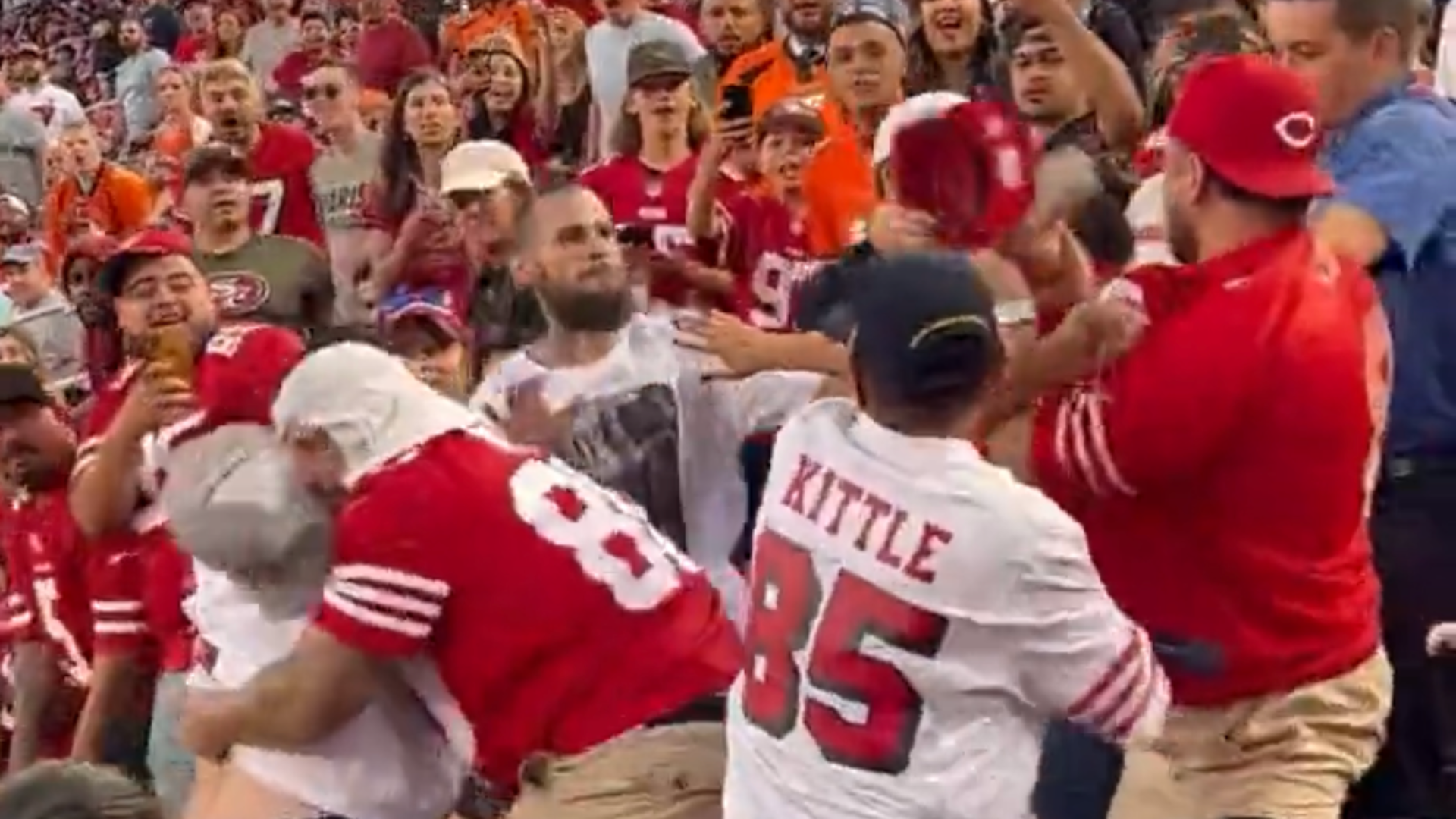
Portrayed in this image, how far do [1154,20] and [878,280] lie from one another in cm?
514

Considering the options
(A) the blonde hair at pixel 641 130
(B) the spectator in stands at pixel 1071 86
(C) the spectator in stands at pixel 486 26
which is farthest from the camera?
(C) the spectator in stands at pixel 486 26

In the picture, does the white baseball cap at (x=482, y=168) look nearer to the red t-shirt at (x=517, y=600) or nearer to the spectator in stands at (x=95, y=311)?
the spectator in stands at (x=95, y=311)

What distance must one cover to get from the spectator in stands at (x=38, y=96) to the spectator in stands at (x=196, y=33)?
0.70 m

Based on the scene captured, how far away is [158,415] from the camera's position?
5.14m

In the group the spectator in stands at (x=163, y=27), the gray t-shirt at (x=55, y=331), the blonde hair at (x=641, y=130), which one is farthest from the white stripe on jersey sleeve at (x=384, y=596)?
the spectator in stands at (x=163, y=27)

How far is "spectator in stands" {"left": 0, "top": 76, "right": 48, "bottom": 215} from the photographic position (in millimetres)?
13705

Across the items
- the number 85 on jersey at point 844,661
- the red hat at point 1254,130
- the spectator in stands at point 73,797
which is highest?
the red hat at point 1254,130

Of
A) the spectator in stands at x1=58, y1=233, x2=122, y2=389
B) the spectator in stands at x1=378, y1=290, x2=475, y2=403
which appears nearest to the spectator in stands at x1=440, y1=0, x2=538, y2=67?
the spectator in stands at x1=58, y1=233, x2=122, y2=389

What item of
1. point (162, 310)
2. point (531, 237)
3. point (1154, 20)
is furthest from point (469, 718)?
point (1154, 20)

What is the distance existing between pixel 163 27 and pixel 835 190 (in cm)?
1097

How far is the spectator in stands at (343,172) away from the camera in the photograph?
855 cm

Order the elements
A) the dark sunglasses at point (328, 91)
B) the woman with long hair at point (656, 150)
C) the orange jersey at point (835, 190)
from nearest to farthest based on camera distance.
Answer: the orange jersey at point (835, 190)
the woman with long hair at point (656, 150)
the dark sunglasses at point (328, 91)

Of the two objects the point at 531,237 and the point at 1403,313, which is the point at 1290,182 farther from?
the point at 531,237

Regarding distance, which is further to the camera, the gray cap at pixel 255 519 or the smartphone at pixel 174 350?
the smartphone at pixel 174 350
